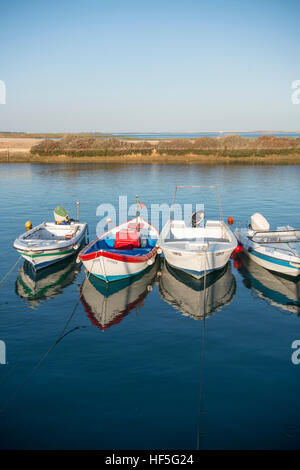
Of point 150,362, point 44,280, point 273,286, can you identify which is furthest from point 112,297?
point 273,286

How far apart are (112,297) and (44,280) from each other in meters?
4.73

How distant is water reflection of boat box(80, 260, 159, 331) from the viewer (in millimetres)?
15628

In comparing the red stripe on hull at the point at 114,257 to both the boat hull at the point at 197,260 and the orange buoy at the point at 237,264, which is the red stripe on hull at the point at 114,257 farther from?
the orange buoy at the point at 237,264

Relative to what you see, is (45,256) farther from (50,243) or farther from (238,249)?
(238,249)

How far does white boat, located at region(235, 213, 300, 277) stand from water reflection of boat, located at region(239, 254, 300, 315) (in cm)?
47

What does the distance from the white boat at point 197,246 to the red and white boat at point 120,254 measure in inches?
45.8

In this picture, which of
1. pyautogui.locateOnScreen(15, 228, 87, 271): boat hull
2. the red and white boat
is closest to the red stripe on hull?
the red and white boat

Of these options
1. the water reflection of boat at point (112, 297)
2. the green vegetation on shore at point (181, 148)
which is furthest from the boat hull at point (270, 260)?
the green vegetation on shore at point (181, 148)

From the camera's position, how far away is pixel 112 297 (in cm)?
1755

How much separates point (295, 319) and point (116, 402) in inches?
358

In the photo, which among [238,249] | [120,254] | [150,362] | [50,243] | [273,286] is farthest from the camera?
[238,249]

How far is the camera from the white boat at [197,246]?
728 inches
